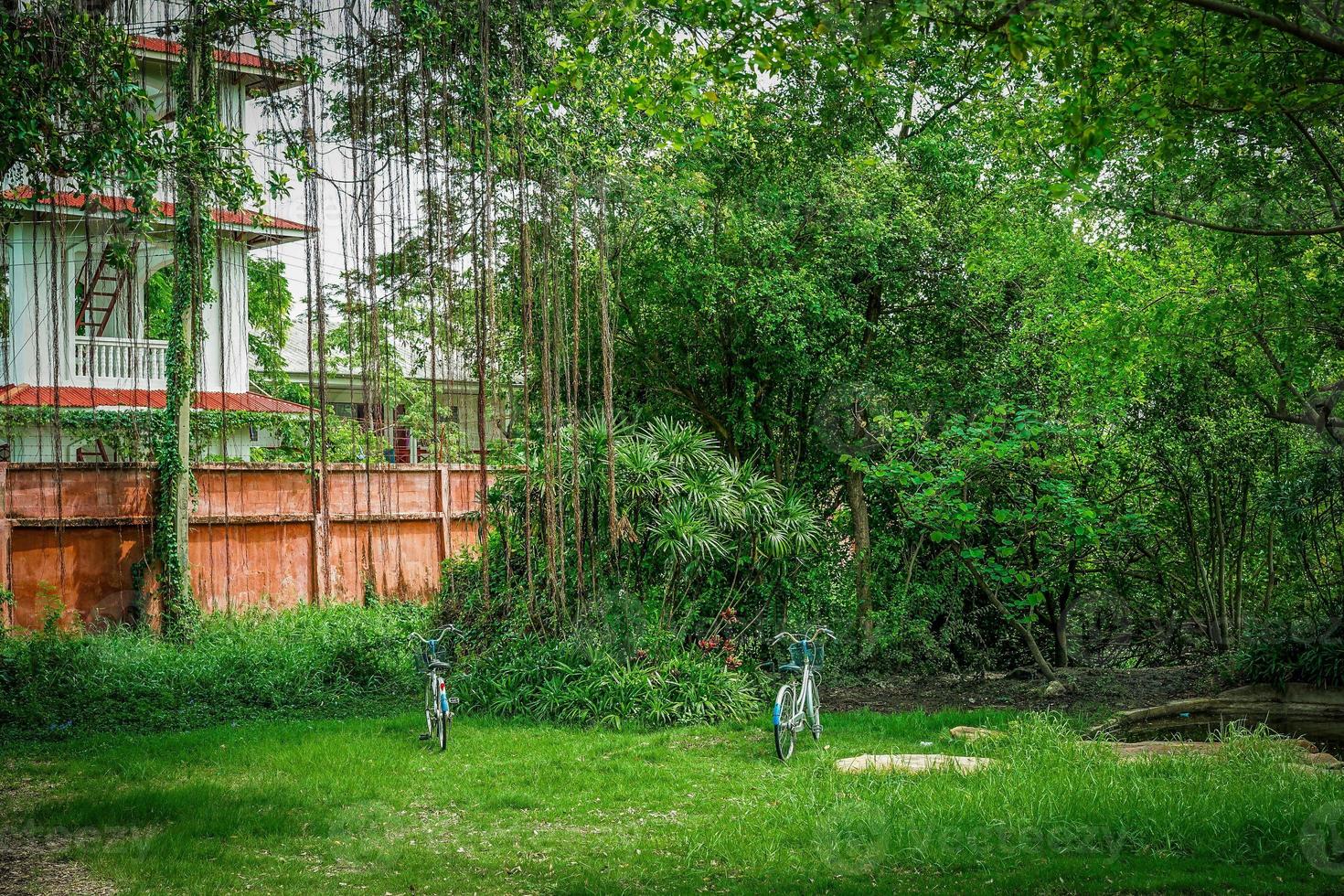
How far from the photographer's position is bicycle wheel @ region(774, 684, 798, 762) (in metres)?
7.12

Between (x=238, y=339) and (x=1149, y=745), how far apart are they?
40.7 ft

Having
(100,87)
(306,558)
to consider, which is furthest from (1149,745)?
(306,558)

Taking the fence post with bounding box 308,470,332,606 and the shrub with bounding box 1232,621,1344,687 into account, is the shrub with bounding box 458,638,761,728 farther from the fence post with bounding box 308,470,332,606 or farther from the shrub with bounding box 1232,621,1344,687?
the shrub with bounding box 1232,621,1344,687

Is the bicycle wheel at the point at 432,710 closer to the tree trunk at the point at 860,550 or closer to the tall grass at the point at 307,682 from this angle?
the tall grass at the point at 307,682

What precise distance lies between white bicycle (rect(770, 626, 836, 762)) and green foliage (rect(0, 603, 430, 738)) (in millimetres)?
3965

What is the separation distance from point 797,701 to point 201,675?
18.3 feet

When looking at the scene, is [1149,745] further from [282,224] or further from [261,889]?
[282,224]

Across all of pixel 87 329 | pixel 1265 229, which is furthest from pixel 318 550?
pixel 1265 229

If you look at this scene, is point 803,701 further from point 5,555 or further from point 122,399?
point 122,399

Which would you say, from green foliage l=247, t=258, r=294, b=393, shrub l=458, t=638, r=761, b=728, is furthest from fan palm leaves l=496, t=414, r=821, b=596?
green foliage l=247, t=258, r=294, b=393

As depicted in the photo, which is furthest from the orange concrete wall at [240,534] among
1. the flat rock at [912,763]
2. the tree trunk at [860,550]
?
the flat rock at [912,763]

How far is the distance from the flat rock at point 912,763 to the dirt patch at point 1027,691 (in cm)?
244

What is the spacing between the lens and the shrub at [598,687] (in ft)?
28.4

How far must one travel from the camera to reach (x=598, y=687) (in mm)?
8828
